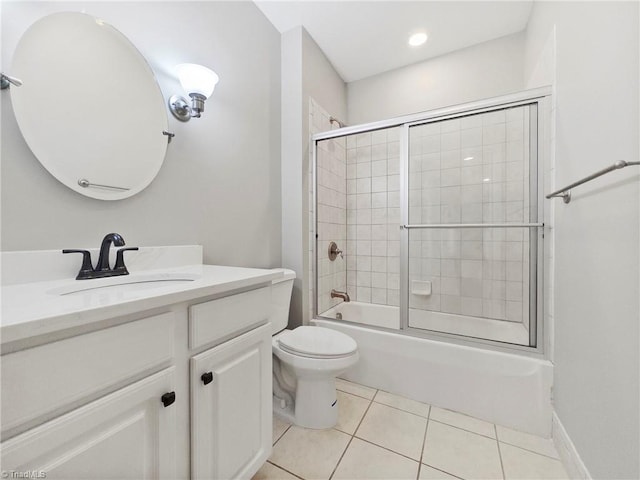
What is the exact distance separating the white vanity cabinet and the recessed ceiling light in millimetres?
2226

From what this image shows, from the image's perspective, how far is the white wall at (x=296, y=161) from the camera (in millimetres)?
1949

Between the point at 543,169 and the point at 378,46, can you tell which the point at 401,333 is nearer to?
the point at 543,169

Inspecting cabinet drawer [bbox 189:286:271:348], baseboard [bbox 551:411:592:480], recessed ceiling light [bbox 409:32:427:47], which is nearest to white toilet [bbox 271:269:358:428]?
cabinet drawer [bbox 189:286:271:348]

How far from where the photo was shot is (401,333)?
172 cm

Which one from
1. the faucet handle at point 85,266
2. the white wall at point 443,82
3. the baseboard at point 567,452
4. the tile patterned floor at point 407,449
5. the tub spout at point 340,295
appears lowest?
the tile patterned floor at point 407,449

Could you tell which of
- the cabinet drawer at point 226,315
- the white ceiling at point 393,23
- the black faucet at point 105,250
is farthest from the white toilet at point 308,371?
the white ceiling at point 393,23

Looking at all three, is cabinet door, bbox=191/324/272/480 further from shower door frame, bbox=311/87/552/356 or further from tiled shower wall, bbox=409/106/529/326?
tiled shower wall, bbox=409/106/529/326

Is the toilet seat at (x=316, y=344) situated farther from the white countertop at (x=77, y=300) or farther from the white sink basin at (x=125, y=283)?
the white sink basin at (x=125, y=283)

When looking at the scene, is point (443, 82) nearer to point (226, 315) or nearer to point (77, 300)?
point (226, 315)

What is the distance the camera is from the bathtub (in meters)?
1.36

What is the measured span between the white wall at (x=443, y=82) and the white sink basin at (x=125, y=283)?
229cm

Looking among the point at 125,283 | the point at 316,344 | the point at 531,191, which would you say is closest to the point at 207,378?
the point at 125,283

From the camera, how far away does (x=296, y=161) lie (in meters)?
1.98

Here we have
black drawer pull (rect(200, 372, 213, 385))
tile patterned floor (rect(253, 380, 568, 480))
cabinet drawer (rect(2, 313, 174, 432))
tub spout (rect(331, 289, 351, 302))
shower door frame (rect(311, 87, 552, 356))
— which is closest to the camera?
cabinet drawer (rect(2, 313, 174, 432))
